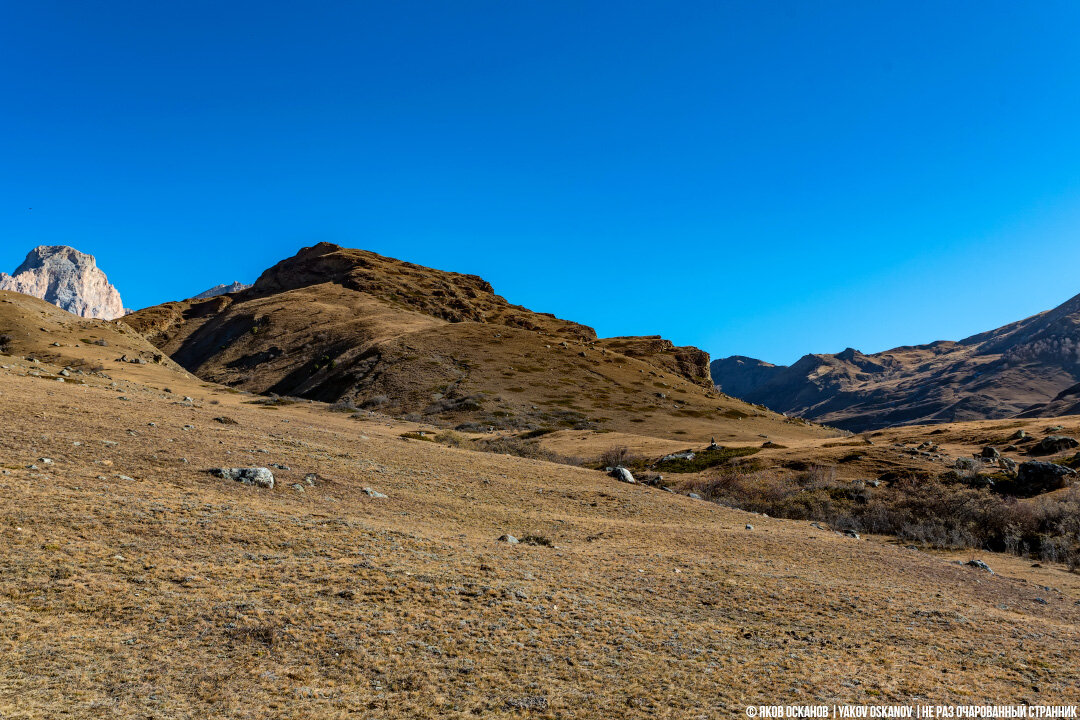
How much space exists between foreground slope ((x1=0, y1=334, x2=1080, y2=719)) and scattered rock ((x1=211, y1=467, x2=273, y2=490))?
1.34ft

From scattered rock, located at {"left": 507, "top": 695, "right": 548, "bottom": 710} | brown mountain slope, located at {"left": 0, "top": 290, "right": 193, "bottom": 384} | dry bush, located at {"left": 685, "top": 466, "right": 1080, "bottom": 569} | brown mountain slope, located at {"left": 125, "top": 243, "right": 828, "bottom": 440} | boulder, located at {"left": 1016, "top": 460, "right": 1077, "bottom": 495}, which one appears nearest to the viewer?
scattered rock, located at {"left": 507, "top": 695, "right": 548, "bottom": 710}

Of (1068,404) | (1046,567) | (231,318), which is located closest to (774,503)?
(1046,567)

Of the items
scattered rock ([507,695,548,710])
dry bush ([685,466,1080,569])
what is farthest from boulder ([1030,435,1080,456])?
scattered rock ([507,695,548,710])

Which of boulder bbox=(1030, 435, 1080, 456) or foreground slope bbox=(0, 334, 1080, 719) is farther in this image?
boulder bbox=(1030, 435, 1080, 456)

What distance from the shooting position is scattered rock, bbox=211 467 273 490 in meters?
17.1

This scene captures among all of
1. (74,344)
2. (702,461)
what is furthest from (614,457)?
(74,344)

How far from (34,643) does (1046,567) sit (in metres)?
29.9

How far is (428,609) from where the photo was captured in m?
9.95

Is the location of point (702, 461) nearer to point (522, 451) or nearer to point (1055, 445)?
point (522, 451)

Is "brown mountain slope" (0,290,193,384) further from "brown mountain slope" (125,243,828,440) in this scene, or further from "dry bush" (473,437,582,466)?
"dry bush" (473,437,582,466)

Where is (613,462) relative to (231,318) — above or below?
below

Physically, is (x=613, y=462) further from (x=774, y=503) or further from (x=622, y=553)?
(x=622, y=553)

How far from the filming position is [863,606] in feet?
42.1

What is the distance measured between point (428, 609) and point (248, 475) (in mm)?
10113
